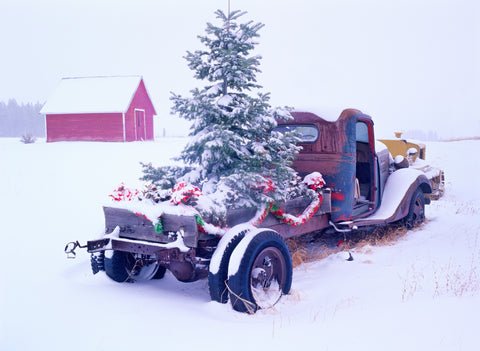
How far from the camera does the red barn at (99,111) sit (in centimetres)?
2506

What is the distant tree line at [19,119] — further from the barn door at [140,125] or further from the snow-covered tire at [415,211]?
the snow-covered tire at [415,211]

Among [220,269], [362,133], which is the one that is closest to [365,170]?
[362,133]

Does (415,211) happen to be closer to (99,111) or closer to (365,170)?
(365,170)

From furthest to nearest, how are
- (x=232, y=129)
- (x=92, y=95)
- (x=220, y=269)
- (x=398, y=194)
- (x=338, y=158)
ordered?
(x=92, y=95)
(x=398, y=194)
(x=338, y=158)
(x=232, y=129)
(x=220, y=269)

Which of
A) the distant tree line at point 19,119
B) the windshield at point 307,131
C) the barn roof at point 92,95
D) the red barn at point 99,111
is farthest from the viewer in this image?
the distant tree line at point 19,119

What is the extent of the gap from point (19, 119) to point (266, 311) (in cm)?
7365

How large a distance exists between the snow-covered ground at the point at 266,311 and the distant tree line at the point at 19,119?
2403 inches

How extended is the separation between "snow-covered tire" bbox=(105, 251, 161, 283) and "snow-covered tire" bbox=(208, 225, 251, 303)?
121 centimetres

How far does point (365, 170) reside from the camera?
6.68 m

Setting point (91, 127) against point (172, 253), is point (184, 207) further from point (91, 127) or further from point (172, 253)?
point (91, 127)

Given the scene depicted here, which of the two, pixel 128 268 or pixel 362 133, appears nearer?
pixel 128 268

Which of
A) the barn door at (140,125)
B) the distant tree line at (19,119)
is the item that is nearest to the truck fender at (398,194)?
the barn door at (140,125)

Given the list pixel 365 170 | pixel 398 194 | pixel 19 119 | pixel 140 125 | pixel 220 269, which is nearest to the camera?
pixel 220 269

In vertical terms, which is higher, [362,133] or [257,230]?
[362,133]
